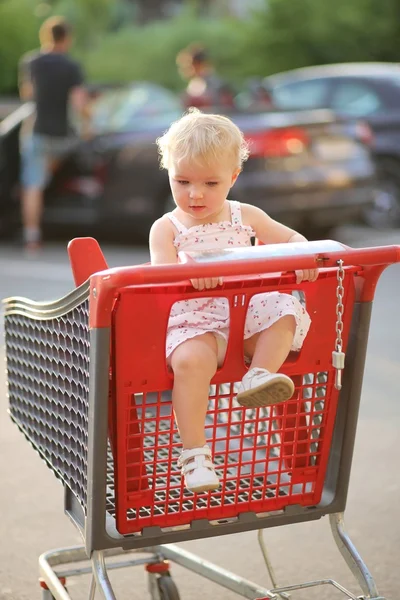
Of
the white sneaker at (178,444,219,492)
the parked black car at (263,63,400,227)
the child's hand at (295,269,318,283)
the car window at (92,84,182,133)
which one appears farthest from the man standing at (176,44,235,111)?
the white sneaker at (178,444,219,492)

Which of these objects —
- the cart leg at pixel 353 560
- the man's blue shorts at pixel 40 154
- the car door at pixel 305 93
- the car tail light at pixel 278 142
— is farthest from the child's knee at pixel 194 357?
the car door at pixel 305 93

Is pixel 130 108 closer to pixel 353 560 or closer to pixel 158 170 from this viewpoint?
pixel 158 170

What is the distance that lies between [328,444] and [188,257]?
0.72m

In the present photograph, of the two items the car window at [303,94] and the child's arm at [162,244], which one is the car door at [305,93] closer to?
the car window at [303,94]

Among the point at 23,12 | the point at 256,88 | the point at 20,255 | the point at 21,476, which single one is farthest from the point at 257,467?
the point at 23,12

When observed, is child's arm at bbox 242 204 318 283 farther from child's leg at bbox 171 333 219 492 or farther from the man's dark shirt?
the man's dark shirt

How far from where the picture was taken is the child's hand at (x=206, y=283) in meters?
2.74

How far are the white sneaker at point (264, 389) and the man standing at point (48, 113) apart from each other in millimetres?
7809

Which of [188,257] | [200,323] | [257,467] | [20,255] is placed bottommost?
[20,255]

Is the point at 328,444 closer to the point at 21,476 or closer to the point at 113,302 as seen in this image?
the point at 113,302

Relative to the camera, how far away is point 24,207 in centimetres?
1064

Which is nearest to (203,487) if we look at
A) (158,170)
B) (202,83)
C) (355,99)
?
(158,170)

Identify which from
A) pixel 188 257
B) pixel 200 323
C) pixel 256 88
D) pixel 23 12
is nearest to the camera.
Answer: pixel 188 257

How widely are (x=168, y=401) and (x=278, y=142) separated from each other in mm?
7081
